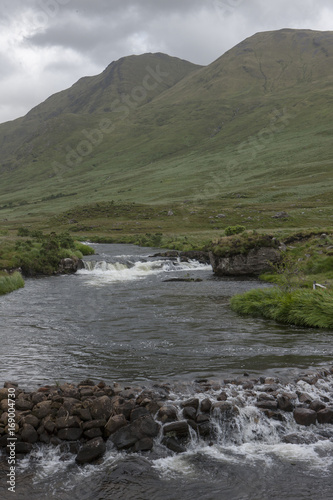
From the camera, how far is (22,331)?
2402 centimetres

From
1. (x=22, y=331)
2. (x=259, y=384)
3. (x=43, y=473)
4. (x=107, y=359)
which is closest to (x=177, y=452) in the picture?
(x=43, y=473)

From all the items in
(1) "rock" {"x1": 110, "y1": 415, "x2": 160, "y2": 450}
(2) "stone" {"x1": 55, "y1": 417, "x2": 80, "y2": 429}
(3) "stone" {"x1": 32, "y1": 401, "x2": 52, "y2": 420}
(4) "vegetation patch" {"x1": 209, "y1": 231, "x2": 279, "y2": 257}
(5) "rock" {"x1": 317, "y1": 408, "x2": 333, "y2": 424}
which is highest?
(4) "vegetation patch" {"x1": 209, "y1": 231, "x2": 279, "y2": 257}

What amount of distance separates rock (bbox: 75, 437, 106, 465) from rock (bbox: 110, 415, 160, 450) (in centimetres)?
47

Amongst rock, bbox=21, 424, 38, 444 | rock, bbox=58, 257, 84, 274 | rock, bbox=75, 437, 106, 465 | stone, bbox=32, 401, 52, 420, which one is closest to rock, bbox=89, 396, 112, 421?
rock, bbox=75, 437, 106, 465

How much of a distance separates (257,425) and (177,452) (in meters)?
2.81

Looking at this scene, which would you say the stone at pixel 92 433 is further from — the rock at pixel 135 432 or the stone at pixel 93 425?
the rock at pixel 135 432

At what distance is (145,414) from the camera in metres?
12.9

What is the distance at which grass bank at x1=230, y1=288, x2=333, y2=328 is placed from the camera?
953 inches

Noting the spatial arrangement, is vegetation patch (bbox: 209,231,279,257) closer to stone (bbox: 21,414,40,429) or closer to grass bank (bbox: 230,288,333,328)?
grass bank (bbox: 230,288,333,328)

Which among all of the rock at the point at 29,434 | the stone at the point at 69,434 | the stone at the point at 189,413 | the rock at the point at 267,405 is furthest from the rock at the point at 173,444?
the rock at the point at 29,434

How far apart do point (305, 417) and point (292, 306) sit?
13.0 m

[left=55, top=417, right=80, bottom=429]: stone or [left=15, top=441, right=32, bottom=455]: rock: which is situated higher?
[left=55, top=417, right=80, bottom=429]: stone

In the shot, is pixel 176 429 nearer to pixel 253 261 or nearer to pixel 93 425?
pixel 93 425

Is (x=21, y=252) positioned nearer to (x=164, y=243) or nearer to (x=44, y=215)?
(x=164, y=243)
